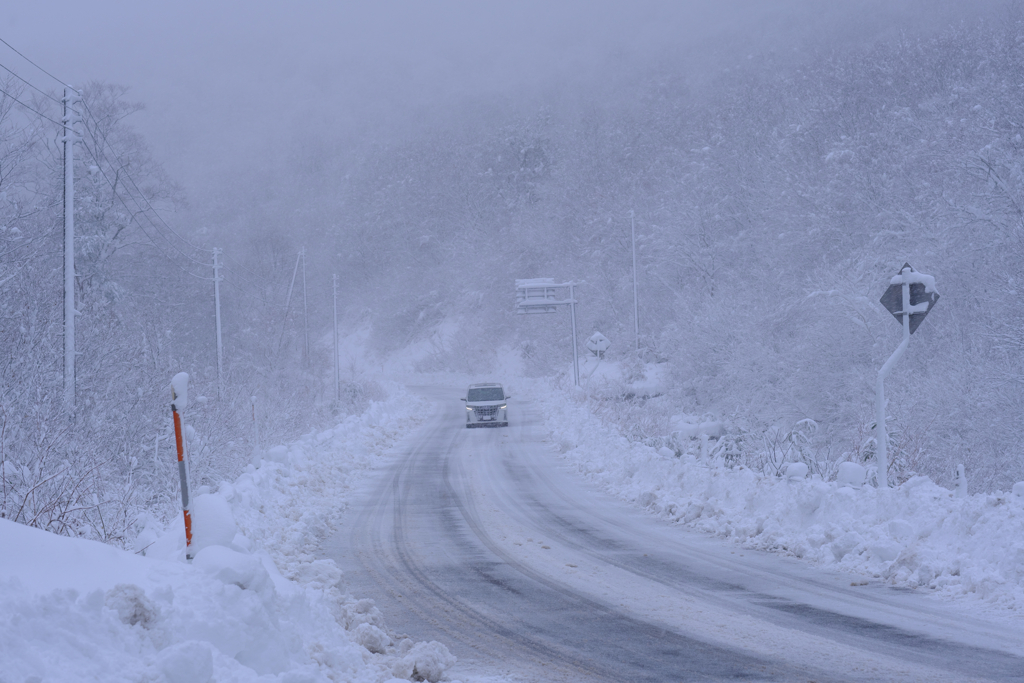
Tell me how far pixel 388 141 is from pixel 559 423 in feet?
334

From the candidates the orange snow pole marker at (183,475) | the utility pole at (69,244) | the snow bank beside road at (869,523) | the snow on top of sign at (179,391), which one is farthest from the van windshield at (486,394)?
the snow on top of sign at (179,391)

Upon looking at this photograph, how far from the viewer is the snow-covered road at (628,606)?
6.38m

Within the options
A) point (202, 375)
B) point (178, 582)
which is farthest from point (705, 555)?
point (202, 375)

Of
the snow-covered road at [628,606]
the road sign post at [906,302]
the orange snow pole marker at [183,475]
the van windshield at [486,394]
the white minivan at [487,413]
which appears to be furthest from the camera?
the van windshield at [486,394]

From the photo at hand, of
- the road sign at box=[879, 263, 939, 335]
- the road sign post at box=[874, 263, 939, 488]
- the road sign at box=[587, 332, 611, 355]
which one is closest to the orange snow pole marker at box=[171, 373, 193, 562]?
the road sign post at box=[874, 263, 939, 488]

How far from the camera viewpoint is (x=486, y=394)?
108ft

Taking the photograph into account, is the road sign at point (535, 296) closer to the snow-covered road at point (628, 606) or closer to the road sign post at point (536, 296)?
the road sign post at point (536, 296)

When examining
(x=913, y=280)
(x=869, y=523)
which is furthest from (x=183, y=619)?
(x=913, y=280)

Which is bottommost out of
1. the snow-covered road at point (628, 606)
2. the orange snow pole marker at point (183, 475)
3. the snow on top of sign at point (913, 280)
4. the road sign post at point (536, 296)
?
the snow-covered road at point (628, 606)

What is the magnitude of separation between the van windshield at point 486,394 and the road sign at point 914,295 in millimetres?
21652

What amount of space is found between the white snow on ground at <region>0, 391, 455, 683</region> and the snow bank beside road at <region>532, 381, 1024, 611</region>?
17.6 ft

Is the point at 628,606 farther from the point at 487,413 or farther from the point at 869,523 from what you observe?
the point at 487,413

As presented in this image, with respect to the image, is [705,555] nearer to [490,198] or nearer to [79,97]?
[79,97]

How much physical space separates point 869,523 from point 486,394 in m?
23.5
